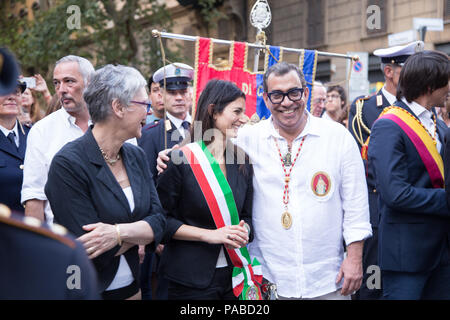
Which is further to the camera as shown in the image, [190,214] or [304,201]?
[190,214]

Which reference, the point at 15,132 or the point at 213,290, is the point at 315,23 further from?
the point at 213,290

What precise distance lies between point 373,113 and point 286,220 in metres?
1.99

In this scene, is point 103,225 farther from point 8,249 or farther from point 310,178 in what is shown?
point 8,249

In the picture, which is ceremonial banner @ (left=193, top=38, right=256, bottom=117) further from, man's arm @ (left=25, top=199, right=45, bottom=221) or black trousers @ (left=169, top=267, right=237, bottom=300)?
black trousers @ (left=169, top=267, right=237, bottom=300)

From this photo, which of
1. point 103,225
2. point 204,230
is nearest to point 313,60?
point 204,230

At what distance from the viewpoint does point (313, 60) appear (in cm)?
548

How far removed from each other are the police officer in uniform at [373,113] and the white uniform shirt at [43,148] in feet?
7.76

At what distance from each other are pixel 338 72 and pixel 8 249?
15.1 meters

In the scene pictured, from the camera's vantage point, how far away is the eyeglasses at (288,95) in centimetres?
284

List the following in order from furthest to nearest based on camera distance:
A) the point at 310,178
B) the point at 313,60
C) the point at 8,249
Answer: the point at 313,60, the point at 310,178, the point at 8,249

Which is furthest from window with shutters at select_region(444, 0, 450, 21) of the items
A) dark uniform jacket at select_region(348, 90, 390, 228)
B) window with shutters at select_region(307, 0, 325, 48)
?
dark uniform jacket at select_region(348, 90, 390, 228)

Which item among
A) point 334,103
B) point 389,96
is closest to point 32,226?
point 389,96

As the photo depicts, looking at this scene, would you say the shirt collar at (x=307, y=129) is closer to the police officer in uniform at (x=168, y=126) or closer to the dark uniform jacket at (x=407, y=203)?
the dark uniform jacket at (x=407, y=203)

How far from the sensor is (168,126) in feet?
14.7
